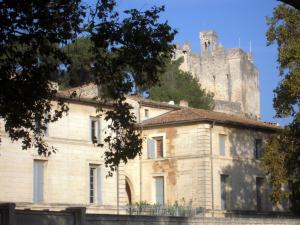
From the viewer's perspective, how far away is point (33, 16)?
51.4 feet

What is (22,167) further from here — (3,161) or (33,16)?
(33,16)

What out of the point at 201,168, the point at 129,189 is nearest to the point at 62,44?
the point at 201,168

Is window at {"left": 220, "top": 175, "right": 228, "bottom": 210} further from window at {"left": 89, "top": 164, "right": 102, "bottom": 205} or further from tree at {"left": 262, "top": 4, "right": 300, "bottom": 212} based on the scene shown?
tree at {"left": 262, "top": 4, "right": 300, "bottom": 212}

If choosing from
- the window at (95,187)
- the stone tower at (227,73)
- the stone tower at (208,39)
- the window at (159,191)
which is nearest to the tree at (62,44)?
the window at (95,187)

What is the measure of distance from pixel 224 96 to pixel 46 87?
9558 centimetres

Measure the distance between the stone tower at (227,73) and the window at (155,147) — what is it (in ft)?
185

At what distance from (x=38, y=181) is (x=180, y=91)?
1673 inches

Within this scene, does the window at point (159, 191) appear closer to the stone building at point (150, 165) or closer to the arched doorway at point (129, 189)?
the stone building at point (150, 165)

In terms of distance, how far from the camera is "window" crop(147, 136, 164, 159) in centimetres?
5116

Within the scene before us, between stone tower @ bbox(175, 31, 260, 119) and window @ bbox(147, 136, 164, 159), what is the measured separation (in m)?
56.3

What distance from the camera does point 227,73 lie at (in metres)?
110

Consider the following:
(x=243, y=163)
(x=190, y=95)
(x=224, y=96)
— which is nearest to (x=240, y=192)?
(x=243, y=163)

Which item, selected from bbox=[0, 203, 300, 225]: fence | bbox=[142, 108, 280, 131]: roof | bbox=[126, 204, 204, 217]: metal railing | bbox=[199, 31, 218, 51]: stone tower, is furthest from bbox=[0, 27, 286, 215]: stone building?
bbox=[199, 31, 218, 51]: stone tower

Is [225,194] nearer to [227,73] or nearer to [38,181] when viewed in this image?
[38,181]
